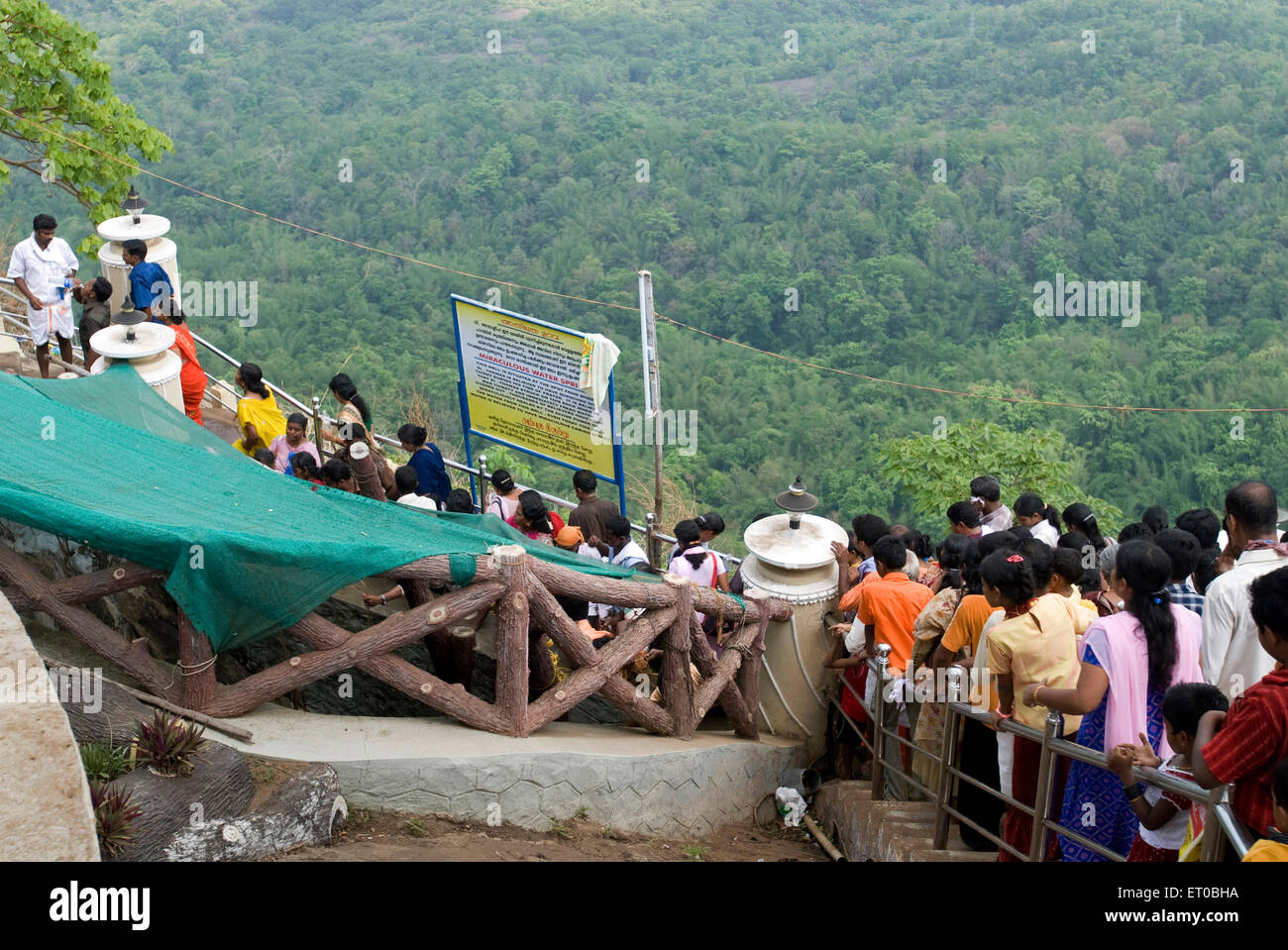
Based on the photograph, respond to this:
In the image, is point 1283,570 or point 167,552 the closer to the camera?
point 1283,570

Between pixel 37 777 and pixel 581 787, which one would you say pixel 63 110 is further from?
A: pixel 37 777

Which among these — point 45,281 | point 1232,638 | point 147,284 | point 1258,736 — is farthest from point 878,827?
point 45,281

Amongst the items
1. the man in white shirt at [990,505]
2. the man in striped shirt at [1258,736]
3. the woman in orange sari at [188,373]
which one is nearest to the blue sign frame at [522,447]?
the woman in orange sari at [188,373]

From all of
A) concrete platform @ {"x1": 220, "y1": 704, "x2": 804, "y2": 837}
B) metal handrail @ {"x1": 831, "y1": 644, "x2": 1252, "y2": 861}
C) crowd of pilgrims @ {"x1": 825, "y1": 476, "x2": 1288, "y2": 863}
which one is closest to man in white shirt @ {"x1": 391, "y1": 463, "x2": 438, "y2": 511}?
concrete platform @ {"x1": 220, "y1": 704, "x2": 804, "y2": 837}

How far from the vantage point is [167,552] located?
17.8 ft

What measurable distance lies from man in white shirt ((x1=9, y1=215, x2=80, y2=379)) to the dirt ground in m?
6.73

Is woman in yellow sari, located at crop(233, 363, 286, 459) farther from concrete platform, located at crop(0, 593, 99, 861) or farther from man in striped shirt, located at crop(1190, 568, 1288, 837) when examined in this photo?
man in striped shirt, located at crop(1190, 568, 1288, 837)

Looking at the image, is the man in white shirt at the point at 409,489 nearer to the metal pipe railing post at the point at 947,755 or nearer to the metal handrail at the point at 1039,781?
the metal handrail at the point at 1039,781

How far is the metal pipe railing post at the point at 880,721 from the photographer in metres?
6.43

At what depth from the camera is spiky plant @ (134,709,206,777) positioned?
482 centimetres
